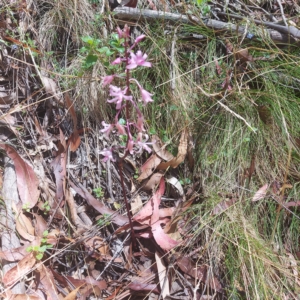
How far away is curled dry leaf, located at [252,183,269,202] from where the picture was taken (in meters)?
2.14

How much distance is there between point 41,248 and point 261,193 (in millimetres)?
1265

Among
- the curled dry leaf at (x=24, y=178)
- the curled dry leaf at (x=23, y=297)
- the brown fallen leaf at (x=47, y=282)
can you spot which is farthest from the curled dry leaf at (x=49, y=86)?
the curled dry leaf at (x=23, y=297)

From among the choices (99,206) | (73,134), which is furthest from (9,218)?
(73,134)

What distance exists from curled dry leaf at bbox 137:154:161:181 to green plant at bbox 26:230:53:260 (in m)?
0.61

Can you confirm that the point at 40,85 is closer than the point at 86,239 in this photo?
No

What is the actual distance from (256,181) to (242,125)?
347 mm

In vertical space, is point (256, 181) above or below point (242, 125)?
below

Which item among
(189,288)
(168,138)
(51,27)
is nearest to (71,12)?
(51,27)

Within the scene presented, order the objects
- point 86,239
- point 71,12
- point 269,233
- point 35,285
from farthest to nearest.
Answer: point 71,12
point 269,233
point 86,239
point 35,285

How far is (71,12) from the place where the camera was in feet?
7.46

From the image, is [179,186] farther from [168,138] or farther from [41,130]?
[41,130]

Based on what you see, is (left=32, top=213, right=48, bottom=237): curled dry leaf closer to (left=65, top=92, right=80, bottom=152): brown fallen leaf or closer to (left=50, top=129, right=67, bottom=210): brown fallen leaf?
(left=50, top=129, right=67, bottom=210): brown fallen leaf

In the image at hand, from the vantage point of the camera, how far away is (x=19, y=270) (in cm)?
184

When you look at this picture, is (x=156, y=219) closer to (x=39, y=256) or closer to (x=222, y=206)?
(x=222, y=206)
